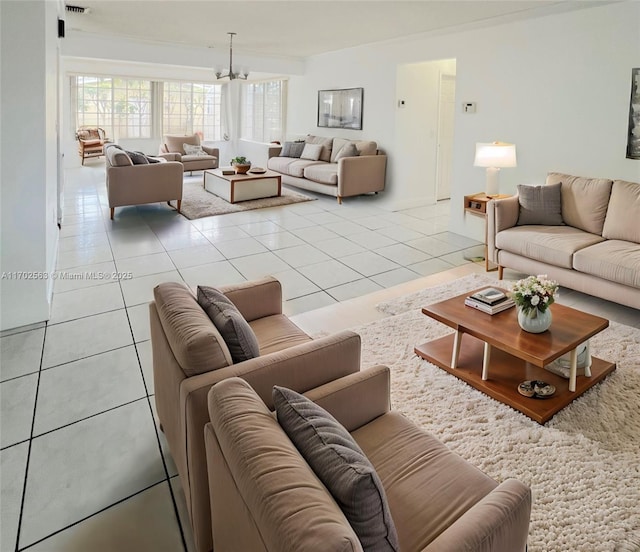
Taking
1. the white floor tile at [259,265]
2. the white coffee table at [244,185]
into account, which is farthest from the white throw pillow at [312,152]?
the white floor tile at [259,265]

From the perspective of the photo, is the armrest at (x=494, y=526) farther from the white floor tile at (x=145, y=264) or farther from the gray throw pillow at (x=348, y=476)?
the white floor tile at (x=145, y=264)

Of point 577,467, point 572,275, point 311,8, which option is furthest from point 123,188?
point 577,467

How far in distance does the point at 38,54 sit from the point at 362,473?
317cm

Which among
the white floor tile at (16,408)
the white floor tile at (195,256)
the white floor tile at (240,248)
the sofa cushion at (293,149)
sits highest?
the sofa cushion at (293,149)

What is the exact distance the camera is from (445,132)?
301 inches

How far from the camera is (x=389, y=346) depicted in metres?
3.00

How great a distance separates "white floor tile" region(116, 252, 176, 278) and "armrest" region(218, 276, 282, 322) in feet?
7.03

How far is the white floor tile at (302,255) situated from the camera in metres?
4.67

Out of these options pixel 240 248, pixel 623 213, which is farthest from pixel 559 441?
pixel 240 248

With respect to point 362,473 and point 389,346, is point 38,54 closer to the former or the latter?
point 389,346

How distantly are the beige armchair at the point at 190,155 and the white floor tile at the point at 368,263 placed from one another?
5.83m

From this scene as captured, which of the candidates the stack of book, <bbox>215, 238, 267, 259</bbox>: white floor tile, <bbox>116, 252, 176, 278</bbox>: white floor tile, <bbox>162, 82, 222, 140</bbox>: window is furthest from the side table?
<bbox>162, 82, 222, 140</bbox>: window

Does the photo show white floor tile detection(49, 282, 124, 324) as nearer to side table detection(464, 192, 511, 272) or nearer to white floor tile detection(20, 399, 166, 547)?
white floor tile detection(20, 399, 166, 547)

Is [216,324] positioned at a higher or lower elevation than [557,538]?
higher
